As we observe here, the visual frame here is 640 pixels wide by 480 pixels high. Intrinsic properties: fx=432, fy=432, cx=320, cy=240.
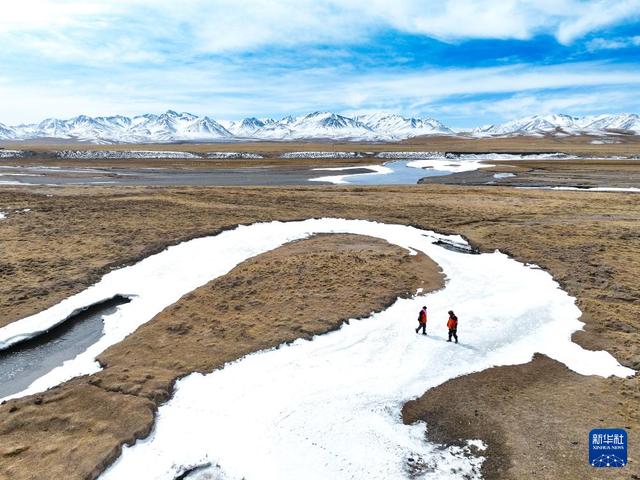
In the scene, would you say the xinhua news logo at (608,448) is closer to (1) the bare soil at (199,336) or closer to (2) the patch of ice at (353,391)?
(2) the patch of ice at (353,391)

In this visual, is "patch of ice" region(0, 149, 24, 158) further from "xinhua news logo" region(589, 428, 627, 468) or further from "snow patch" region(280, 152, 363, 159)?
"xinhua news logo" region(589, 428, 627, 468)

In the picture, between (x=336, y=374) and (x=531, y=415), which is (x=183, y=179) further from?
(x=531, y=415)

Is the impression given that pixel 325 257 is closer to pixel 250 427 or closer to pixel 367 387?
pixel 367 387

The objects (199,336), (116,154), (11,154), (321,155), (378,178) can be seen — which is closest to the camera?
(199,336)

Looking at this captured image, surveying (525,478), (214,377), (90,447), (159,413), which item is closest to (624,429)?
(525,478)

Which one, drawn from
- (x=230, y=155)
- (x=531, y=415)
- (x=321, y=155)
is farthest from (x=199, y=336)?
(x=230, y=155)

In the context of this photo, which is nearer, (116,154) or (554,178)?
(554,178)
